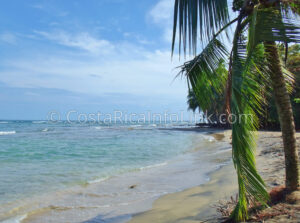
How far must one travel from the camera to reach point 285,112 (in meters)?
3.07

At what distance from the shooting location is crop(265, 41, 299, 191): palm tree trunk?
2971mm

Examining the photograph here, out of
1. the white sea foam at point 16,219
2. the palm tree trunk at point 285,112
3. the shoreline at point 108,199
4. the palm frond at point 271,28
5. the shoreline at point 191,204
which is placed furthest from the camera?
the shoreline at point 108,199

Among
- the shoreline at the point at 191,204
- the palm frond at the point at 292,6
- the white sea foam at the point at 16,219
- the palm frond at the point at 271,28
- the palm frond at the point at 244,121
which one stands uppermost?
the palm frond at the point at 292,6

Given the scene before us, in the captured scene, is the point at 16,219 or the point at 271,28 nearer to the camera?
the point at 271,28

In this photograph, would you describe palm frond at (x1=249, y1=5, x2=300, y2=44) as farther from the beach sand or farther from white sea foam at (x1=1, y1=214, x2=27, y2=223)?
white sea foam at (x1=1, y1=214, x2=27, y2=223)

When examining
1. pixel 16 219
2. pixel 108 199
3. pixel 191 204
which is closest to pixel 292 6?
pixel 191 204

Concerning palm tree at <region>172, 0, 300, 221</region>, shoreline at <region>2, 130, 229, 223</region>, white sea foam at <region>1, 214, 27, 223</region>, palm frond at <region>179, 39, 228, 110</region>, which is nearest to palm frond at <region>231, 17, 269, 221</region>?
palm tree at <region>172, 0, 300, 221</region>

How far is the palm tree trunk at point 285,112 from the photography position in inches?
117

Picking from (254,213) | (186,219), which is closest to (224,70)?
(254,213)

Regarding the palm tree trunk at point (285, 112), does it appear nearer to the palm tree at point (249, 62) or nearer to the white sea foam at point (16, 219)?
the palm tree at point (249, 62)

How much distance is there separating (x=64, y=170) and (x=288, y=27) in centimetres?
821

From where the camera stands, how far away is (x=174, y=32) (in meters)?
2.66

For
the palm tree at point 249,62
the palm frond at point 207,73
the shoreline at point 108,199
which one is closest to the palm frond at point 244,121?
the palm tree at point 249,62

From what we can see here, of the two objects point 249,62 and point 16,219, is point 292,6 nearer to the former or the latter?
point 249,62
